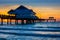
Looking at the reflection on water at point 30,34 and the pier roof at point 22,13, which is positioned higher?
the pier roof at point 22,13

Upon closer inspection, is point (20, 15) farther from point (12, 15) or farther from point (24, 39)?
point (24, 39)

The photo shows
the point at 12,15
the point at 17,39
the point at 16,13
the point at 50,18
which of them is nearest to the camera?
the point at 17,39

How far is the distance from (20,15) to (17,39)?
4065 cm

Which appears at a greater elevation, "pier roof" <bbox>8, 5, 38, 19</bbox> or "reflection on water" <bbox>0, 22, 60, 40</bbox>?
"pier roof" <bbox>8, 5, 38, 19</bbox>

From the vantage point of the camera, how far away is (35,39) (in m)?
19.5

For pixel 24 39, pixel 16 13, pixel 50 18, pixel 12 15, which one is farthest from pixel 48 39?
pixel 50 18

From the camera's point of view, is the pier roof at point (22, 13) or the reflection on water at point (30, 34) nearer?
the reflection on water at point (30, 34)

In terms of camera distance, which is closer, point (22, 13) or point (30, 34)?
point (30, 34)

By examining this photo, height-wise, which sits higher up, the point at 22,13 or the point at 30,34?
the point at 22,13

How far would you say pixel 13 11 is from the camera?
6000 centimetres

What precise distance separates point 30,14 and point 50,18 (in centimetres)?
2097

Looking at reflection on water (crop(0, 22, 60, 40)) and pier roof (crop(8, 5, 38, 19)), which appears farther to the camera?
pier roof (crop(8, 5, 38, 19))

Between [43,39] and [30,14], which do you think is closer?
[43,39]

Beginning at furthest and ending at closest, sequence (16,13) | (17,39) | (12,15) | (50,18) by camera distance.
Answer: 1. (50,18)
2. (12,15)
3. (16,13)
4. (17,39)
